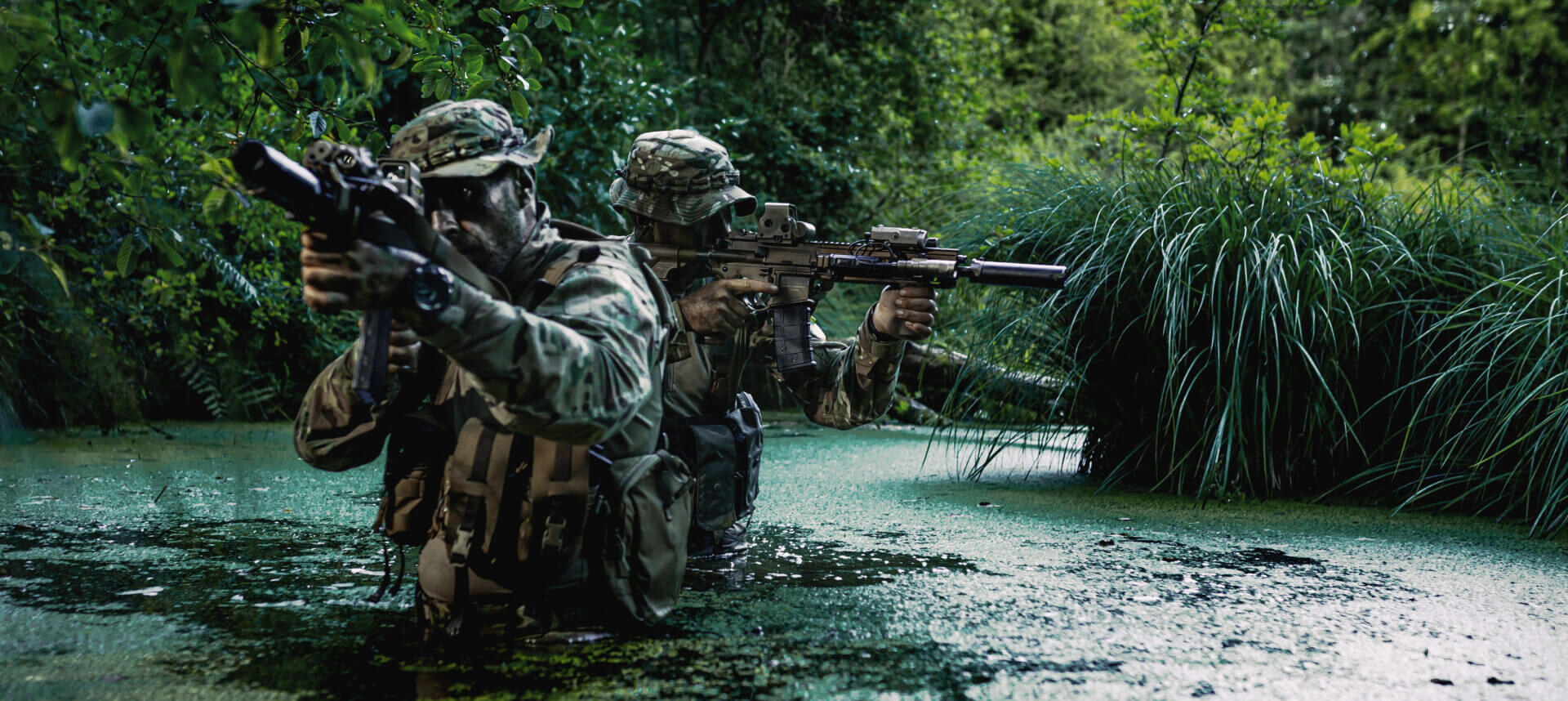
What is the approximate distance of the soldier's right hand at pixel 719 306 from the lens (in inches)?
121

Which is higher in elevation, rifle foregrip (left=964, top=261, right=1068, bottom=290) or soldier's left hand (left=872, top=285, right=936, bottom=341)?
rifle foregrip (left=964, top=261, right=1068, bottom=290)

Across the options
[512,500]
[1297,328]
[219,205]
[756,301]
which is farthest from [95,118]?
[1297,328]

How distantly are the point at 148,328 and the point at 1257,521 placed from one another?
541 centimetres

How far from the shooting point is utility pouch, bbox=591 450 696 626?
2.19 meters

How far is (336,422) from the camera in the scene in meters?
2.27

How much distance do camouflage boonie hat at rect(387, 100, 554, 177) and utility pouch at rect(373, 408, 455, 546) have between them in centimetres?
53

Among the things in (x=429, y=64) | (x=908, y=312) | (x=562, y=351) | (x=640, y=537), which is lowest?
(x=640, y=537)

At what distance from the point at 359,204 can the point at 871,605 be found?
150 cm

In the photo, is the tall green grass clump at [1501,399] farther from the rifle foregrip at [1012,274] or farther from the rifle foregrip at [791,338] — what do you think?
the rifle foregrip at [791,338]

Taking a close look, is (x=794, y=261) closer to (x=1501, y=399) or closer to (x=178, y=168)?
(x=178, y=168)

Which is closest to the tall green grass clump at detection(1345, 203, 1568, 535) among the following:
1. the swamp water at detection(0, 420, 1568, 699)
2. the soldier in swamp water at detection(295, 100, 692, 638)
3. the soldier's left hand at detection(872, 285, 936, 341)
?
the swamp water at detection(0, 420, 1568, 699)

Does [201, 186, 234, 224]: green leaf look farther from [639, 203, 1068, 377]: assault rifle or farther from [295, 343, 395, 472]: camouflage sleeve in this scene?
[639, 203, 1068, 377]: assault rifle

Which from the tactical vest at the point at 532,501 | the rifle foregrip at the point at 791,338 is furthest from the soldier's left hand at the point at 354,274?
the rifle foregrip at the point at 791,338

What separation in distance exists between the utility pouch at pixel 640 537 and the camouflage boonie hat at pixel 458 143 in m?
0.63
